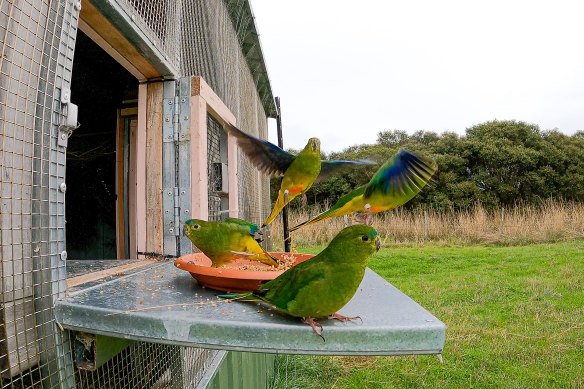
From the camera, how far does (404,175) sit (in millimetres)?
1086

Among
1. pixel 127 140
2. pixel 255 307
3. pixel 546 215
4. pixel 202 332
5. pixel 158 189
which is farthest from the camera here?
pixel 546 215

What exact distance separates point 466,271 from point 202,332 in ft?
24.0

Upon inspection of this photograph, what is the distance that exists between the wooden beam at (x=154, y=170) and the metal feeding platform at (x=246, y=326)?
2.53 feet

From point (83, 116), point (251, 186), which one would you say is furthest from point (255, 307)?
point (83, 116)

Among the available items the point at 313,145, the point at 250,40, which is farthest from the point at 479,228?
the point at 313,145

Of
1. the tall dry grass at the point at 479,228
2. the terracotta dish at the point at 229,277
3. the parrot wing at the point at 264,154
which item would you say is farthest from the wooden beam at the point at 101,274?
the tall dry grass at the point at 479,228

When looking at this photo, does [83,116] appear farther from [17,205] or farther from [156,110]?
[17,205]

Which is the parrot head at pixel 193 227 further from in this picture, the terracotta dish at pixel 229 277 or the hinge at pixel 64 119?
the hinge at pixel 64 119

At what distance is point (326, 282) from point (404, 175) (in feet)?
1.23

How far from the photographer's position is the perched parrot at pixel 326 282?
94 centimetres

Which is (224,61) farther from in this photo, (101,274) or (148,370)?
(148,370)

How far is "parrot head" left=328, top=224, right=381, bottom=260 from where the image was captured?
100 cm

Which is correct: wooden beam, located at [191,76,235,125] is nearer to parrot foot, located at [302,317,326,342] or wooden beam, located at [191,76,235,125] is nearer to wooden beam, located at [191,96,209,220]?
wooden beam, located at [191,96,209,220]

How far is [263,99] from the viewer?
20.0 feet
